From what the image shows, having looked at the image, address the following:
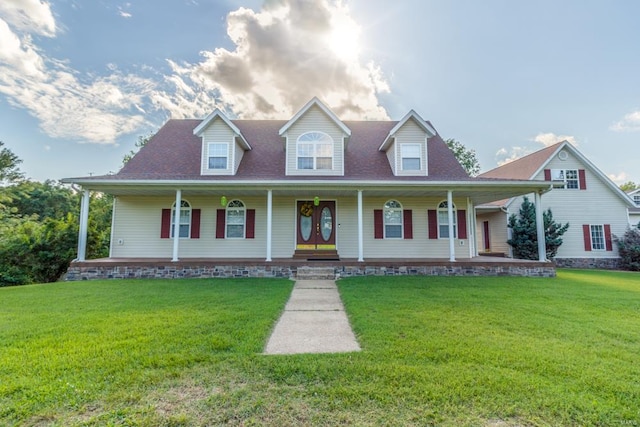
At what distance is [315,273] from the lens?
9.44 meters

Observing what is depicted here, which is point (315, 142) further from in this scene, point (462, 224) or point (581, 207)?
point (581, 207)

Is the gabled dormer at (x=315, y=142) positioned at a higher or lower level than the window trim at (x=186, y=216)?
higher

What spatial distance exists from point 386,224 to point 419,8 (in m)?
8.11

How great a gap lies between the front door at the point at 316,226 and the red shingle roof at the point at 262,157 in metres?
1.22

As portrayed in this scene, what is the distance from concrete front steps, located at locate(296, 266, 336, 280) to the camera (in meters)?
9.31

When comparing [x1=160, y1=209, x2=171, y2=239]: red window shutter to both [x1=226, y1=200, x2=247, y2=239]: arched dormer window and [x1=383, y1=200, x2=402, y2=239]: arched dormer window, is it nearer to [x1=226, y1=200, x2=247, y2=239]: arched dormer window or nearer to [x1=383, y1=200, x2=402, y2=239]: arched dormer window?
[x1=226, y1=200, x2=247, y2=239]: arched dormer window

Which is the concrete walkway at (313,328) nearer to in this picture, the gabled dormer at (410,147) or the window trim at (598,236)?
the gabled dormer at (410,147)

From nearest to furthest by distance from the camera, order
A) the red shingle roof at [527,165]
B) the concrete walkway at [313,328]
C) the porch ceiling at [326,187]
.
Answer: the concrete walkway at [313,328] < the porch ceiling at [326,187] < the red shingle roof at [527,165]

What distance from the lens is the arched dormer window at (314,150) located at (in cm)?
1145

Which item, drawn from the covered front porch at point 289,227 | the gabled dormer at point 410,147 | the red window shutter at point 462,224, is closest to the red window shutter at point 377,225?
the covered front porch at point 289,227

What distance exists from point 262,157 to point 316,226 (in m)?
3.85

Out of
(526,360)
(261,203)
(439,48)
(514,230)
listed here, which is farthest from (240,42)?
(514,230)

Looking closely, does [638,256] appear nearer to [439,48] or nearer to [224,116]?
[439,48]

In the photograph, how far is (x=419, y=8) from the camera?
1051 cm
